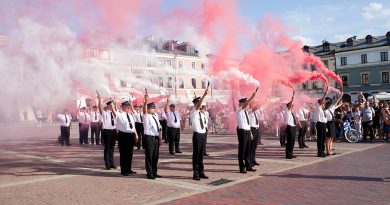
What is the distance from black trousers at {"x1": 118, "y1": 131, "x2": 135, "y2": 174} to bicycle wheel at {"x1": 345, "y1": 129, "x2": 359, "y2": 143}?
1111 cm

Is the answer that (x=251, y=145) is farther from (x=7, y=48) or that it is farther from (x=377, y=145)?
(x=7, y=48)

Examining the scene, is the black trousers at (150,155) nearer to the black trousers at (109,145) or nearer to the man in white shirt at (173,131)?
the black trousers at (109,145)

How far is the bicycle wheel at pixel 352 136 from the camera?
17.0m

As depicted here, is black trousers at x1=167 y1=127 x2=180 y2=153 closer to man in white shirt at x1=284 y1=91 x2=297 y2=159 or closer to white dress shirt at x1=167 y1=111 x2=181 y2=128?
white dress shirt at x1=167 y1=111 x2=181 y2=128

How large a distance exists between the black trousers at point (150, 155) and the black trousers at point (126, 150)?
847 millimetres

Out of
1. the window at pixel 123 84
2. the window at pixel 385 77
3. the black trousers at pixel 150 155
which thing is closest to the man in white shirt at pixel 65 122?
the window at pixel 123 84

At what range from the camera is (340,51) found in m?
58.3

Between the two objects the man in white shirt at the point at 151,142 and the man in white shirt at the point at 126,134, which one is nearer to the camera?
Result: the man in white shirt at the point at 151,142

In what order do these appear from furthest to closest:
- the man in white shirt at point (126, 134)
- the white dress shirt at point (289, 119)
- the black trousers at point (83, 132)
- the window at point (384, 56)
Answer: the window at point (384, 56)
the black trousers at point (83, 132)
the white dress shirt at point (289, 119)
the man in white shirt at point (126, 134)

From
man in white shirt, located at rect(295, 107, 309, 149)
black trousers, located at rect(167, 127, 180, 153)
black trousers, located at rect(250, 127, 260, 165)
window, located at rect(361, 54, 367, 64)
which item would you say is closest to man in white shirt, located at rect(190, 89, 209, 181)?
black trousers, located at rect(250, 127, 260, 165)

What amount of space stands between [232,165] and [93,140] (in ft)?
33.1

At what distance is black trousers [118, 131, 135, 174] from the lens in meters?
9.98

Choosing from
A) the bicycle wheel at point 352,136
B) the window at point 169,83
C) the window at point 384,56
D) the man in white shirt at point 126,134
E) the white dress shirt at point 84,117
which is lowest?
the bicycle wheel at point 352,136

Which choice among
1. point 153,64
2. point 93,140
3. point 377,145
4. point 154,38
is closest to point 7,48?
point 154,38
